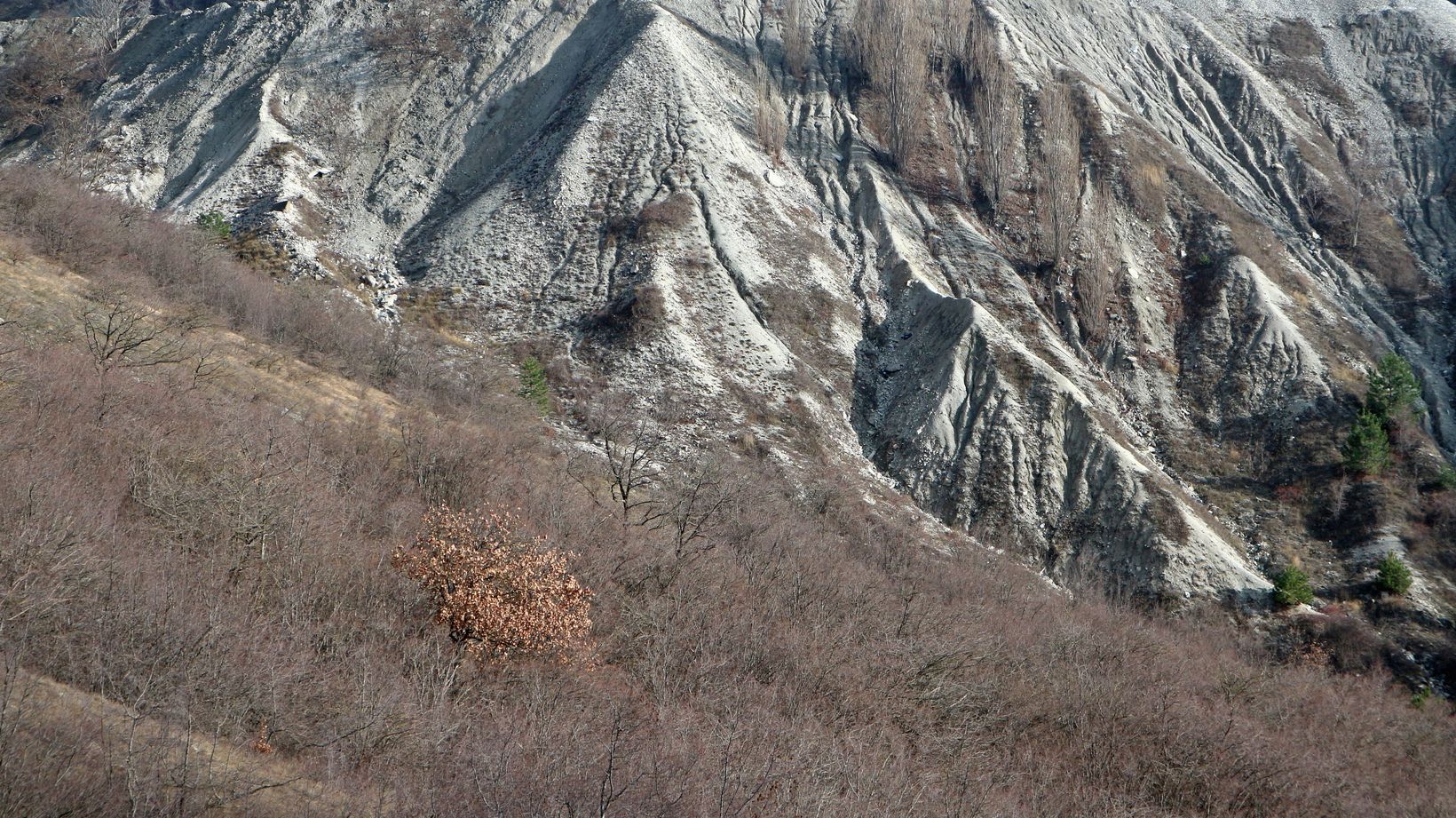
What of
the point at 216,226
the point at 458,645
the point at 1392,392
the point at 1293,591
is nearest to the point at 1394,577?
the point at 1293,591

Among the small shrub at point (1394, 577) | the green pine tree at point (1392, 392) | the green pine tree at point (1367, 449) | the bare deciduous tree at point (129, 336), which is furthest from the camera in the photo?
Result: the green pine tree at point (1392, 392)

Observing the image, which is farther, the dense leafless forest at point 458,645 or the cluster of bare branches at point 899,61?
the cluster of bare branches at point 899,61

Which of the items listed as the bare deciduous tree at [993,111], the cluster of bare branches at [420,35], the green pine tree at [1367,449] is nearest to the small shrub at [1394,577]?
the green pine tree at [1367,449]

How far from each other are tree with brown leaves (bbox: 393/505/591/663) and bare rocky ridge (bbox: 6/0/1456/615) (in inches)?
801

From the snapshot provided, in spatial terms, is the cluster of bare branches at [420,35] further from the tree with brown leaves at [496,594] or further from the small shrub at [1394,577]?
the small shrub at [1394,577]

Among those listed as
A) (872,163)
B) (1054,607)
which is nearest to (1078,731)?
(1054,607)

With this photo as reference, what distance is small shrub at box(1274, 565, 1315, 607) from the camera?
1194 inches

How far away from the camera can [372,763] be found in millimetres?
9695

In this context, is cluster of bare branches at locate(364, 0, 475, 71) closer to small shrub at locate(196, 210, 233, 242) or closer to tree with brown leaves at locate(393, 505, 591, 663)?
small shrub at locate(196, 210, 233, 242)

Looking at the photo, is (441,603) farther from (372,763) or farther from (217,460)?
(217,460)

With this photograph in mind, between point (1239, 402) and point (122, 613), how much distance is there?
42221 mm

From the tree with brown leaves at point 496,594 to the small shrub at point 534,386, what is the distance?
18.5 m

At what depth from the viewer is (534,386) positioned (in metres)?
33.0

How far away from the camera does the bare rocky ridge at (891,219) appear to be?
3631 cm
